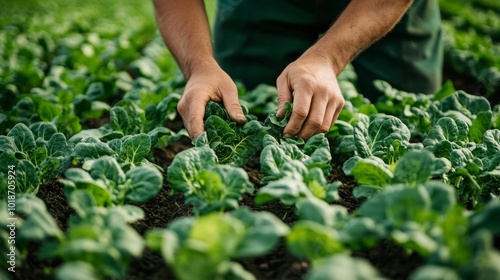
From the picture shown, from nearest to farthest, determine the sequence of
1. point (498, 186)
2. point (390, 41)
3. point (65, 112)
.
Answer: point (498, 186) → point (65, 112) → point (390, 41)

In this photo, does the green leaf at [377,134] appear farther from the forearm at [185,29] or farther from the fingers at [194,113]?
the forearm at [185,29]

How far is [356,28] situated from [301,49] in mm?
1329

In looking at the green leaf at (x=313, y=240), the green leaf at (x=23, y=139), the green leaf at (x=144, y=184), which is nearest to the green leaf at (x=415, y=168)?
the green leaf at (x=313, y=240)

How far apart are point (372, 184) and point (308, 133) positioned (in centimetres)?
47

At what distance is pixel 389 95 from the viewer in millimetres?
3285

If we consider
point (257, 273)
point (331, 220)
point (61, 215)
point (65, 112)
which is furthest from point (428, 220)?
point (65, 112)

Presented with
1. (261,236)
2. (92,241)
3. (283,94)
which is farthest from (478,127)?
(92,241)

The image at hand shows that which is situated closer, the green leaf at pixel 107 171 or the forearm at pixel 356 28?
the green leaf at pixel 107 171

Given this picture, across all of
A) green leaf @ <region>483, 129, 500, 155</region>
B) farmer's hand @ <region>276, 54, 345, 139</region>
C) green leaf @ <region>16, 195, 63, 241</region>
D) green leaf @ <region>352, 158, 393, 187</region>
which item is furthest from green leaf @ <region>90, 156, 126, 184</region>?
green leaf @ <region>483, 129, 500, 155</region>

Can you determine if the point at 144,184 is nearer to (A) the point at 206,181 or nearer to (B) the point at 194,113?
(A) the point at 206,181

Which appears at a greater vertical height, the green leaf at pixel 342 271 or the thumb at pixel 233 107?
the green leaf at pixel 342 271

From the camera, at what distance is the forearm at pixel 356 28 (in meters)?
2.48

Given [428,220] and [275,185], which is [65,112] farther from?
[428,220]

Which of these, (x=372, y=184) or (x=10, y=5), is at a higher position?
(x=372, y=184)
